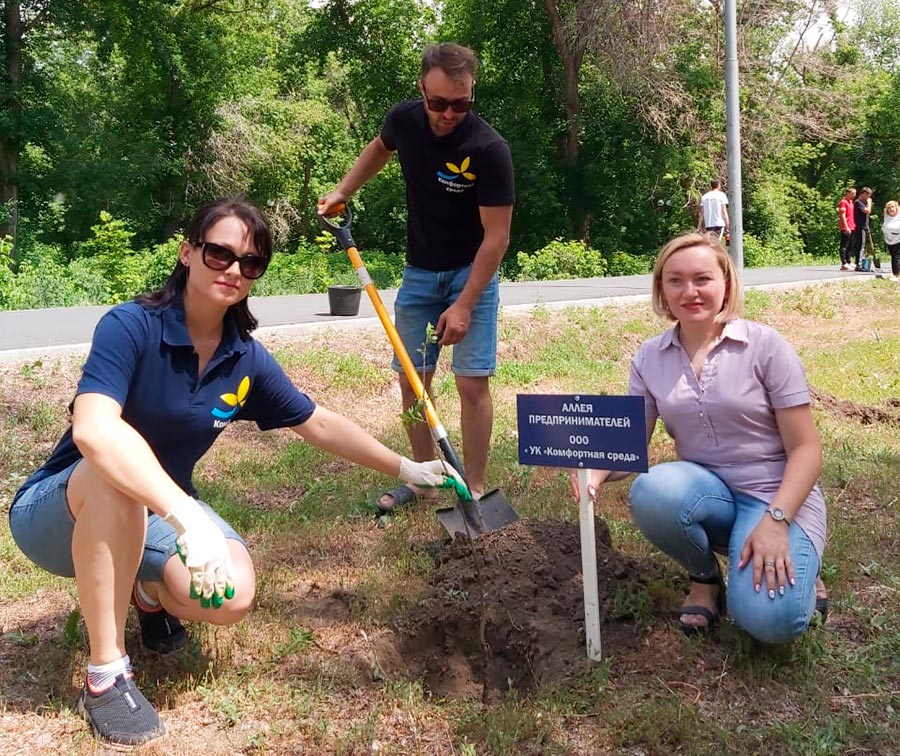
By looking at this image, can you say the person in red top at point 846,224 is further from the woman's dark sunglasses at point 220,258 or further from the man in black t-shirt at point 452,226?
the woman's dark sunglasses at point 220,258

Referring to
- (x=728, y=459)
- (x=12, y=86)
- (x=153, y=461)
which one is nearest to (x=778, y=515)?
(x=728, y=459)

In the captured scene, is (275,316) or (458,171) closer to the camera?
(458,171)

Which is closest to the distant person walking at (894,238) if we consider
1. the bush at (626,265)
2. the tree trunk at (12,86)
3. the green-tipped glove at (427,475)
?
the bush at (626,265)

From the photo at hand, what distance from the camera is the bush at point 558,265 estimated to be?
20.0m

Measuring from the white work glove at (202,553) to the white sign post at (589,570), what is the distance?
1.09 m

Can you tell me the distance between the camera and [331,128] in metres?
27.9

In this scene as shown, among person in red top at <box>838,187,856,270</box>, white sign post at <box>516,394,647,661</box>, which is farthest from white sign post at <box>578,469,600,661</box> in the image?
person in red top at <box>838,187,856,270</box>

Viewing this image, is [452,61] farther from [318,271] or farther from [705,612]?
[318,271]

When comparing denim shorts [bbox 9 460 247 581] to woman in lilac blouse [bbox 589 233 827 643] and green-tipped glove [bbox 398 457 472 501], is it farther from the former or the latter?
woman in lilac blouse [bbox 589 233 827 643]

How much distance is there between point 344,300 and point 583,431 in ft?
20.7

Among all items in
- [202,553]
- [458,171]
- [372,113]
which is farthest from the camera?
[372,113]

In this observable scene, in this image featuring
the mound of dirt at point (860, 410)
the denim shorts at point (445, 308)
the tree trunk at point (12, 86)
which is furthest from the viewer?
the tree trunk at point (12, 86)

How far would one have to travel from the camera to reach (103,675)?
2.41 metres

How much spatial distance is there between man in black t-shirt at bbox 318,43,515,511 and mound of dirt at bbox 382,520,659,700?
2.62 feet
